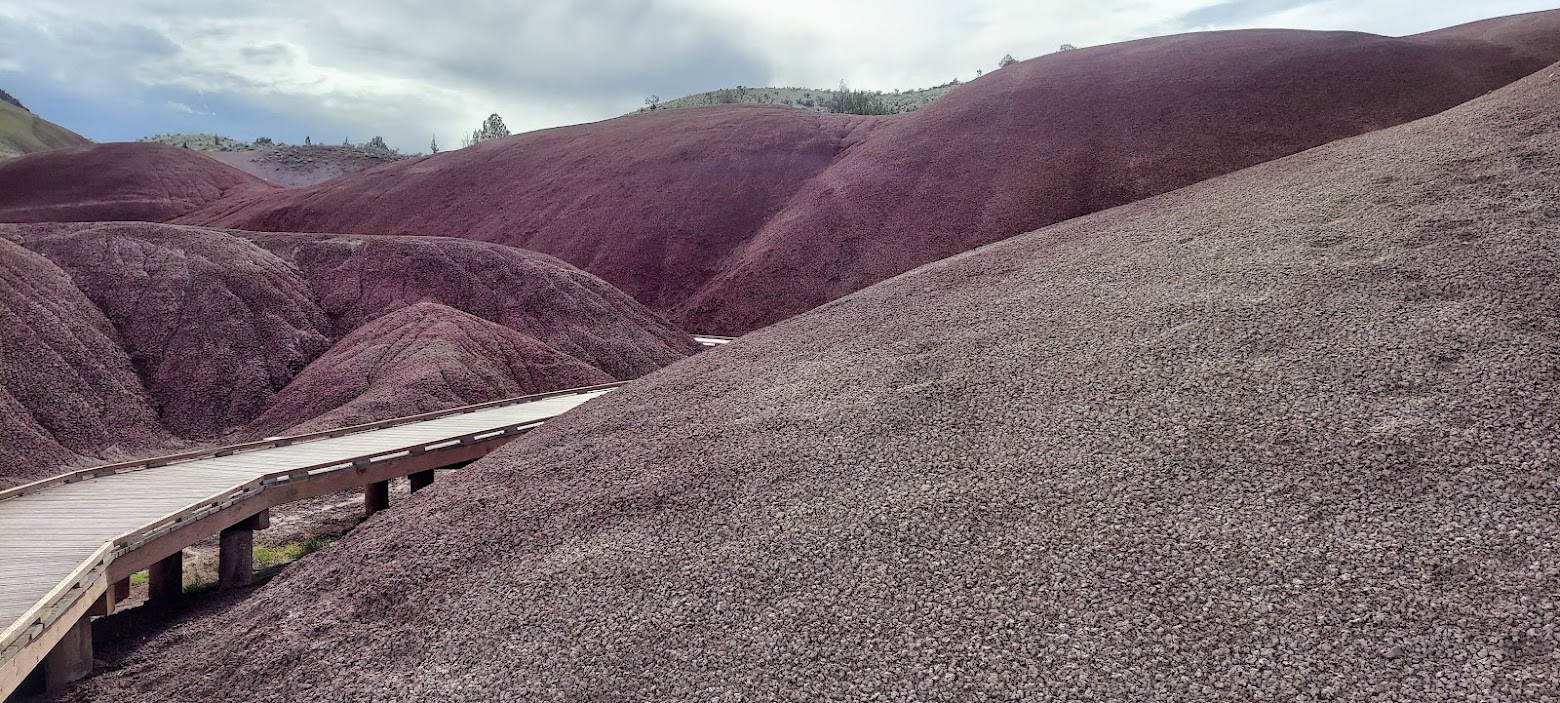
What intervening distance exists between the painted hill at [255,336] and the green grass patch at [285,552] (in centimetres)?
374

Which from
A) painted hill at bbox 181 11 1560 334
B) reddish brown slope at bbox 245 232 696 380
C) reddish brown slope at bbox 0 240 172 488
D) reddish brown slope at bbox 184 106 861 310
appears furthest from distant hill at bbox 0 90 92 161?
reddish brown slope at bbox 0 240 172 488

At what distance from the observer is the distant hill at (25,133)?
98.2m

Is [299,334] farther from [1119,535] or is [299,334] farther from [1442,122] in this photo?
[1442,122]

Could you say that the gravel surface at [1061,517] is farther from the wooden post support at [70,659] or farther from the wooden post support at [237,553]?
the wooden post support at [237,553]

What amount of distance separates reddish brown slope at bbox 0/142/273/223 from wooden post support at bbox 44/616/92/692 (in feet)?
176

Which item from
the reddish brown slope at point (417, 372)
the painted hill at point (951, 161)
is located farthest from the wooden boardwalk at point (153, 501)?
the painted hill at point (951, 161)

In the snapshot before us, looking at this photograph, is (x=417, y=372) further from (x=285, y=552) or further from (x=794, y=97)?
(x=794, y=97)

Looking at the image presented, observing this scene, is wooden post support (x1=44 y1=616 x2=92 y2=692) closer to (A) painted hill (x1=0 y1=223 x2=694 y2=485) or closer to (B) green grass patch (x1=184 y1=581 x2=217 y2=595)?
(B) green grass patch (x1=184 y1=581 x2=217 y2=595)

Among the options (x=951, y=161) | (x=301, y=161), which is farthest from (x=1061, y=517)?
(x=301, y=161)

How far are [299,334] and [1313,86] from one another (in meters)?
31.3

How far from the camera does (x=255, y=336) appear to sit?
63.4 feet

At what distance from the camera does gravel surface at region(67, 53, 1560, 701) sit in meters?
5.02

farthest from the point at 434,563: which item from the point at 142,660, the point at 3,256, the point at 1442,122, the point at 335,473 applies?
the point at 3,256

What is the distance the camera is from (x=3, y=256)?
1748cm
